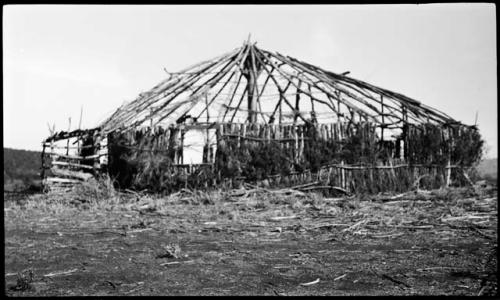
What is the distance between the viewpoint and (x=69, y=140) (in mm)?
13359

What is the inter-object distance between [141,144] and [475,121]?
Result: 9.44m

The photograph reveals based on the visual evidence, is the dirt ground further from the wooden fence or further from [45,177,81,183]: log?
[45,177,81,183]: log

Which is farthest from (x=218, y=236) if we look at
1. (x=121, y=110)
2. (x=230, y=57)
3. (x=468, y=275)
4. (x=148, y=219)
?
(x=230, y=57)

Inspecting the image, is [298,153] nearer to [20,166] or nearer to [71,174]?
[71,174]

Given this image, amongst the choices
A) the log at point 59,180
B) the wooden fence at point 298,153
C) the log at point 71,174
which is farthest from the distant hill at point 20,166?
the wooden fence at point 298,153

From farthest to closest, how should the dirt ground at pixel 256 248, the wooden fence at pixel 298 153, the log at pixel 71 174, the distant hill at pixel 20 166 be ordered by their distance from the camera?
the distant hill at pixel 20 166
the log at pixel 71 174
the wooden fence at pixel 298 153
the dirt ground at pixel 256 248

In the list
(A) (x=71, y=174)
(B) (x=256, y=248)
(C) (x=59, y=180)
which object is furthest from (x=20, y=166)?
(B) (x=256, y=248)

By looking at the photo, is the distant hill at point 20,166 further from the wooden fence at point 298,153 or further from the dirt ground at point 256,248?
the dirt ground at point 256,248

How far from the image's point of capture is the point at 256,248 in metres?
5.35

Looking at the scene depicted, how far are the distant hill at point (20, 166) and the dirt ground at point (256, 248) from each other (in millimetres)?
14735

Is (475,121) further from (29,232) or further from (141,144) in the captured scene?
(29,232)

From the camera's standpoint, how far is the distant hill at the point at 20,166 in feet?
74.1


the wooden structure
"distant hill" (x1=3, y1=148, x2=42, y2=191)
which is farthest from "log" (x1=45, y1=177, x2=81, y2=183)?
"distant hill" (x1=3, y1=148, x2=42, y2=191)

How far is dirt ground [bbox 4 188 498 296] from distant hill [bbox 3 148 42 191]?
14735mm
